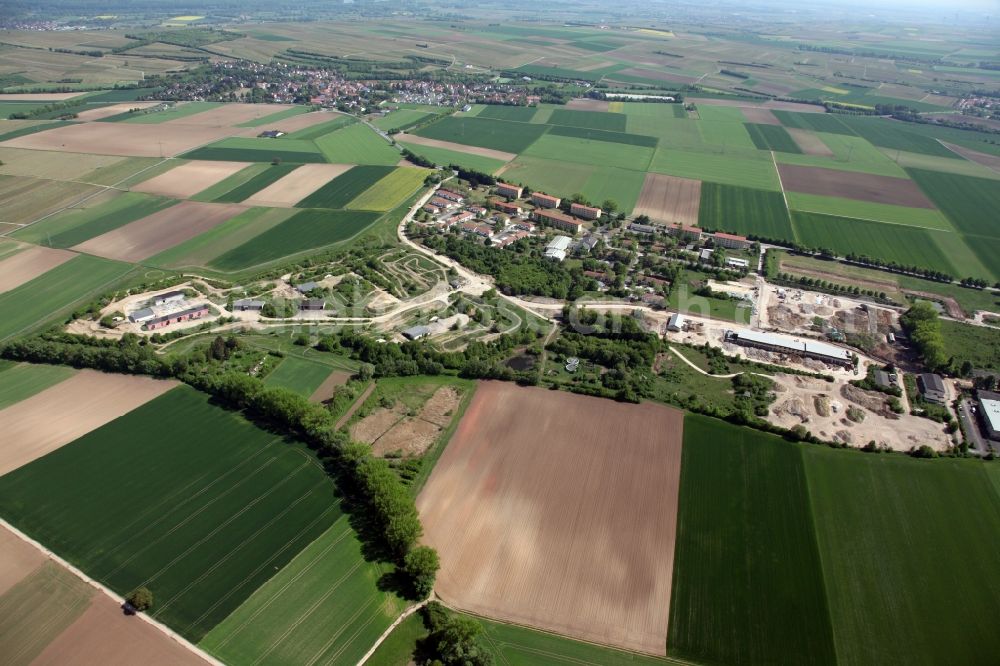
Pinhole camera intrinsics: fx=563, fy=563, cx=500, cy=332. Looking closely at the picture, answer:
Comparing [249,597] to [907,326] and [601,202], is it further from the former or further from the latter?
[601,202]

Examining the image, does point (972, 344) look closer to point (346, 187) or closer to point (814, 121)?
point (346, 187)

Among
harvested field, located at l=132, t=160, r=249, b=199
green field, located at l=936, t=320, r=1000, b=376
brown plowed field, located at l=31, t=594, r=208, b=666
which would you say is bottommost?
brown plowed field, located at l=31, t=594, r=208, b=666

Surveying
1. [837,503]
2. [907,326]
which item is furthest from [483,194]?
[837,503]

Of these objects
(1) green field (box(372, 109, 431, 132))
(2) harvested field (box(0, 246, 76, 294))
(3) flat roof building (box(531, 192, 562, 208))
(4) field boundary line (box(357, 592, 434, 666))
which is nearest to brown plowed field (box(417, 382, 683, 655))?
(4) field boundary line (box(357, 592, 434, 666))

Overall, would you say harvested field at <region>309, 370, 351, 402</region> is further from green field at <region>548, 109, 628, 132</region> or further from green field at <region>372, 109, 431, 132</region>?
green field at <region>548, 109, 628, 132</region>

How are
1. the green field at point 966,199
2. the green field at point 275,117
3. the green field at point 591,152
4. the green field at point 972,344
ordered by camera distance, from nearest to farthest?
1. the green field at point 972,344
2. the green field at point 966,199
3. the green field at point 591,152
4. the green field at point 275,117

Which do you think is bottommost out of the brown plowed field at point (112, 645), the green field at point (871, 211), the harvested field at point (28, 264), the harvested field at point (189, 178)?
the brown plowed field at point (112, 645)

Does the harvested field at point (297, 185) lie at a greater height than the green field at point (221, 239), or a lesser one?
greater

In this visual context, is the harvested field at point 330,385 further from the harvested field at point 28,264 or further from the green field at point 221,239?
the harvested field at point 28,264

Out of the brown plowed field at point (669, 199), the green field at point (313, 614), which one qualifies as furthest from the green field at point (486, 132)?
the green field at point (313, 614)
